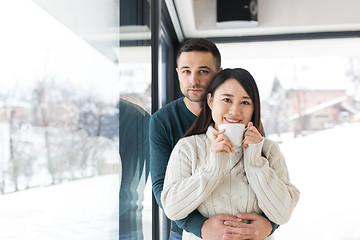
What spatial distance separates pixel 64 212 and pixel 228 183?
0.45 metres

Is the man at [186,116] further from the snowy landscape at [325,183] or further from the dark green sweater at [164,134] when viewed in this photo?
the snowy landscape at [325,183]

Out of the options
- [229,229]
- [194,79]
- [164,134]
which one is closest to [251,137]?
[229,229]

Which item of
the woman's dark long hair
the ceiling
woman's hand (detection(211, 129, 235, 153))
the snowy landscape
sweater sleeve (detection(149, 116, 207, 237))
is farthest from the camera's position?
the snowy landscape

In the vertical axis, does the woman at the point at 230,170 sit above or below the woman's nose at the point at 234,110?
below

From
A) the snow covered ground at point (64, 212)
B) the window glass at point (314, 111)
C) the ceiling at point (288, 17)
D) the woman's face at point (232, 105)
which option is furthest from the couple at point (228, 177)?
the window glass at point (314, 111)

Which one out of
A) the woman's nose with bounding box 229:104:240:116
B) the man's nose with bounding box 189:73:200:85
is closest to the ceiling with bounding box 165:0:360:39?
the man's nose with bounding box 189:73:200:85

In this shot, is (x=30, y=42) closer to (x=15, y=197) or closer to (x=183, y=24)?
(x=15, y=197)

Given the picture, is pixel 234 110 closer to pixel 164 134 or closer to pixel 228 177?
pixel 228 177

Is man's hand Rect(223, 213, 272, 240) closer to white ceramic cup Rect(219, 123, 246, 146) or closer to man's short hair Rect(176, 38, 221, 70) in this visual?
white ceramic cup Rect(219, 123, 246, 146)

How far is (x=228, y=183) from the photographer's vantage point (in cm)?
104

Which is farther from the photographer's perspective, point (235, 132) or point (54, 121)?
point (235, 132)

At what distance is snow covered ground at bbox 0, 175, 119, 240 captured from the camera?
0.63m

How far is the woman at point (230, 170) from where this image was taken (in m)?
0.98

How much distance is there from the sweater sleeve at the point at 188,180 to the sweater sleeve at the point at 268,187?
75 millimetres
